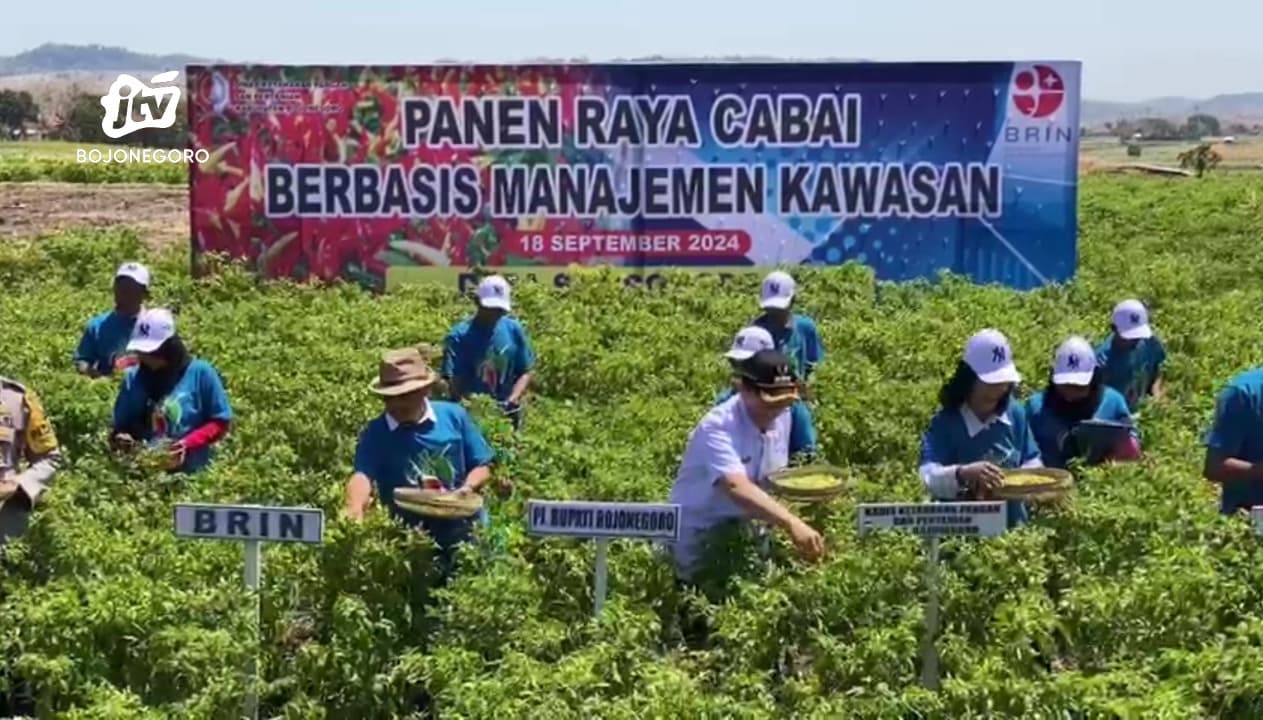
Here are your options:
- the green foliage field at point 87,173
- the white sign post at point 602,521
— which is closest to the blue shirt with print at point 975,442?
the white sign post at point 602,521

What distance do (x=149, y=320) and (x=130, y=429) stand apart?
0.51m

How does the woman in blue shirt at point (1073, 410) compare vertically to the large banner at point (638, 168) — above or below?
below

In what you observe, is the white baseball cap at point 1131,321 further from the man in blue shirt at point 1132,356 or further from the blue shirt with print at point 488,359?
the blue shirt with print at point 488,359

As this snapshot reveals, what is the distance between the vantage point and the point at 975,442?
6391 mm

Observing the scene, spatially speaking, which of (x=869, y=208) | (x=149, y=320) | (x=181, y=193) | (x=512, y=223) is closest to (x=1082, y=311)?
(x=869, y=208)

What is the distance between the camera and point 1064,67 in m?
17.7

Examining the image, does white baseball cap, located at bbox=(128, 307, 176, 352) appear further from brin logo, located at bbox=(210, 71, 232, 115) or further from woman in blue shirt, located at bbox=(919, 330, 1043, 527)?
brin logo, located at bbox=(210, 71, 232, 115)

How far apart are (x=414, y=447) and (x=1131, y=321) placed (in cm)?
419

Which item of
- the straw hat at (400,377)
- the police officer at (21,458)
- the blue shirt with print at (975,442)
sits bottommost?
the police officer at (21,458)

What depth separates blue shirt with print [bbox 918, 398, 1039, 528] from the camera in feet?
20.9

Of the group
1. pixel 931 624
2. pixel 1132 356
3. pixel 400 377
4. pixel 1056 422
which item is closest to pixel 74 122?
pixel 1132 356

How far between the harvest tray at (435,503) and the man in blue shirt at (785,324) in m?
4.06

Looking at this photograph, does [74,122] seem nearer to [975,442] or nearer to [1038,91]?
[1038,91]

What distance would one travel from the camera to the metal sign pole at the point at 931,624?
5289mm
